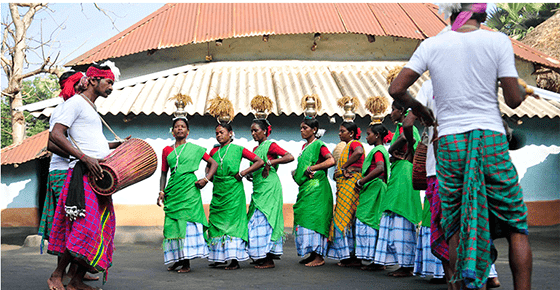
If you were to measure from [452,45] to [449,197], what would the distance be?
923mm

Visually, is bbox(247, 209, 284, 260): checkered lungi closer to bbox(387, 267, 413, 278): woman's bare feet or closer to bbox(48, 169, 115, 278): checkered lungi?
bbox(387, 267, 413, 278): woman's bare feet

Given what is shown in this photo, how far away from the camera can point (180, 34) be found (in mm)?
13680

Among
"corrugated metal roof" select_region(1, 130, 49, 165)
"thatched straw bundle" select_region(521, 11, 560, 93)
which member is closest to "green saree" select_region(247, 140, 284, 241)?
"corrugated metal roof" select_region(1, 130, 49, 165)

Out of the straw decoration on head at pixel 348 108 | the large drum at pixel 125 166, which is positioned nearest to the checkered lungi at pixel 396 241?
the straw decoration on head at pixel 348 108

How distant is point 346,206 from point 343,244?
0.47m

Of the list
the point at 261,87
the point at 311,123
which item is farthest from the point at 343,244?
the point at 261,87

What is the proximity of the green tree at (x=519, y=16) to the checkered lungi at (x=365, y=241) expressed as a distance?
21347 mm

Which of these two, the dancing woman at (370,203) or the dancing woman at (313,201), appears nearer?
the dancing woman at (370,203)

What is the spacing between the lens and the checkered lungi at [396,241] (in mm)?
6473

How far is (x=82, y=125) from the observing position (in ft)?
→ 17.2

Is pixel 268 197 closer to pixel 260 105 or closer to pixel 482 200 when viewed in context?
pixel 260 105

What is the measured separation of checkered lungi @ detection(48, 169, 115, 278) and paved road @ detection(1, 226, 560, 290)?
0.73 m

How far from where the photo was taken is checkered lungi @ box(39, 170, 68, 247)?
5312 millimetres

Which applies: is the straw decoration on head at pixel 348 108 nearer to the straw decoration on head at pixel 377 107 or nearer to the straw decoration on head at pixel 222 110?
the straw decoration on head at pixel 377 107
